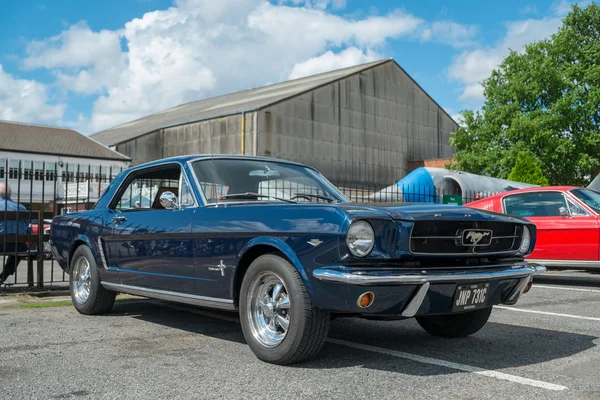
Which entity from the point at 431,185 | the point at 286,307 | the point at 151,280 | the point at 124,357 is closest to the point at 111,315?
the point at 151,280

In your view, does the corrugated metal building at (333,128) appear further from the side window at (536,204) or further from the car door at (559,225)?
the car door at (559,225)

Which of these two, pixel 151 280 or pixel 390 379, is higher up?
pixel 151 280

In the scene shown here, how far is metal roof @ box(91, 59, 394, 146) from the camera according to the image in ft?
124

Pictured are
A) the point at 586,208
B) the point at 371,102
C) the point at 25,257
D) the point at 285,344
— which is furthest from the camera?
the point at 371,102

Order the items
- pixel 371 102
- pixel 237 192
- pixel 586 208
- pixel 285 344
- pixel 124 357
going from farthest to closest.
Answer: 1. pixel 371 102
2. pixel 586 208
3. pixel 237 192
4. pixel 124 357
5. pixel 285 344

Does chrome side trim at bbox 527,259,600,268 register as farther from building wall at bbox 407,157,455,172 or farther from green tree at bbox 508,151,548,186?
building wall at bbox 407,157,455,172

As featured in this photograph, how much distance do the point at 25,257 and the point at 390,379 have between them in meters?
6.31

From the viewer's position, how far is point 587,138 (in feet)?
114

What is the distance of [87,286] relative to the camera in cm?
654

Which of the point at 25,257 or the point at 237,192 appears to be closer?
the point at 237,192

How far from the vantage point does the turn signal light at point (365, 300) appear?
3.83 metres

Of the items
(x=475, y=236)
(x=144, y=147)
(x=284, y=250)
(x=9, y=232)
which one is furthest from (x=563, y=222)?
(x=144, y=147)

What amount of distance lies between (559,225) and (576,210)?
342 mm

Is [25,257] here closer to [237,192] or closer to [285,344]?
[237,192]
